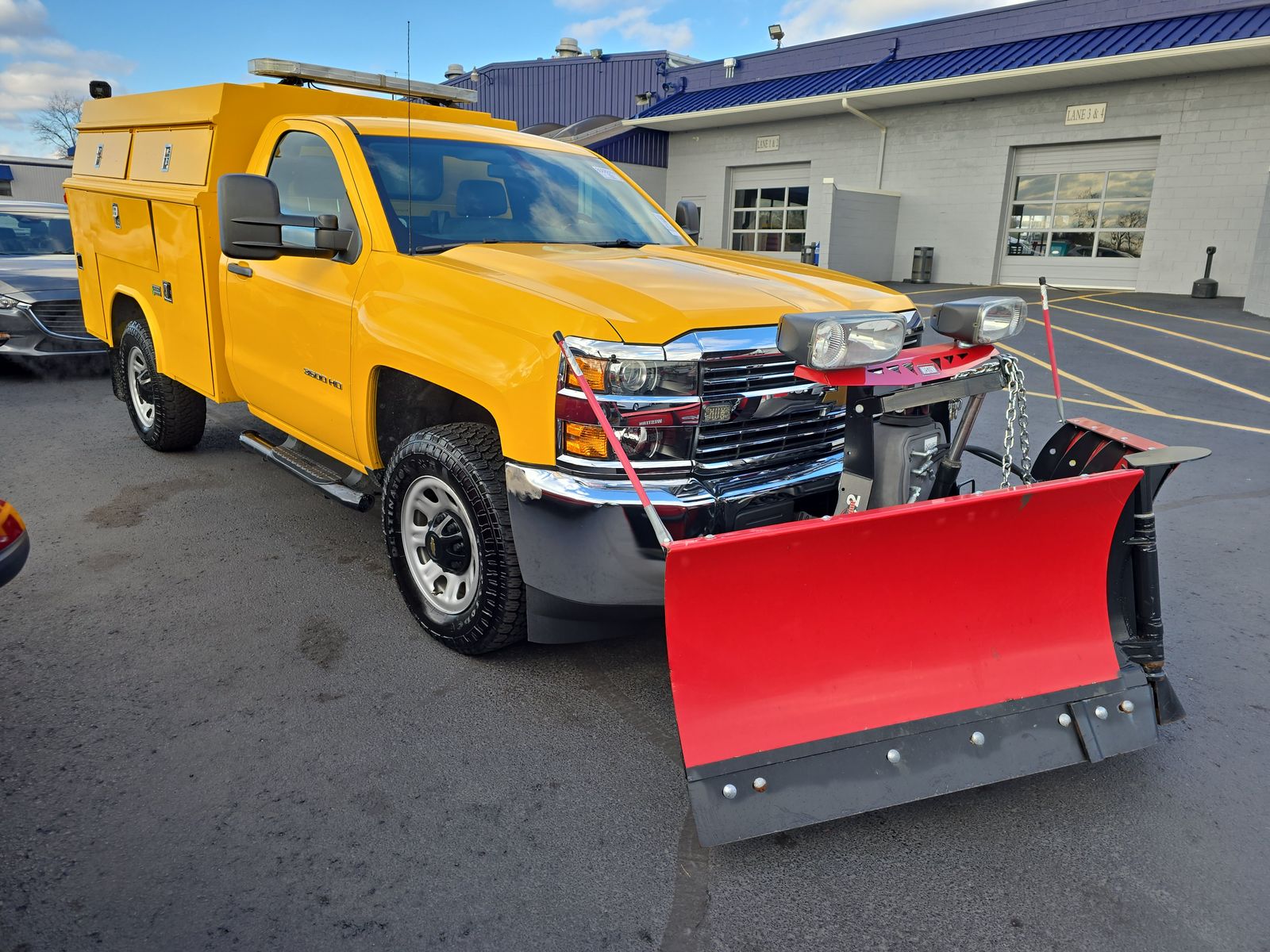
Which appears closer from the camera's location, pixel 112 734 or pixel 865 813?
pixel 865 813

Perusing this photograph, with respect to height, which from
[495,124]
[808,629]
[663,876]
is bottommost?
[663,876]

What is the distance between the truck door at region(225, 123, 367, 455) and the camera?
3.89 meters

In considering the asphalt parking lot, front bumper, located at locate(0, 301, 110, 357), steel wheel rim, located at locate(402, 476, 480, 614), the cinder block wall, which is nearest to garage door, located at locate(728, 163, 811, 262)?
the cinder block wall

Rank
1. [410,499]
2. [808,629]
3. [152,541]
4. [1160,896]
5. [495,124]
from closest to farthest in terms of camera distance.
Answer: [1160,896] → [808,629] → [410,499] → [152,541] → [495,124]

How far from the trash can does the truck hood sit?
18.1m

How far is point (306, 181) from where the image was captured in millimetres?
4293

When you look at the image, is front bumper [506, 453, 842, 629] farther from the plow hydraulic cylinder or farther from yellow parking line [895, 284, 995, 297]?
yellow parking line [895, 284, 995, 297]

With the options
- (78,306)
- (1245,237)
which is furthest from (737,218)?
(78,306)

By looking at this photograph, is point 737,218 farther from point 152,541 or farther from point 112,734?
point 112,734

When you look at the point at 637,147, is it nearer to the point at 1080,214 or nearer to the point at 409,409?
the point at 1080,214

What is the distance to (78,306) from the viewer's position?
914cm

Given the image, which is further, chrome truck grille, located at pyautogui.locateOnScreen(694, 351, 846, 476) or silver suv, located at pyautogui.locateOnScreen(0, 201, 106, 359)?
silver suv, located at pyautogui.locateOnScreen(0, 201, 106, 359)

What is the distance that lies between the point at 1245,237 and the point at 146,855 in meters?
19.6

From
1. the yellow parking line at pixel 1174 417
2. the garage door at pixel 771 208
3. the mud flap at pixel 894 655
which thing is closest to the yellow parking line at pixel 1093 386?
the yellow parking line at pixel 1174 417
